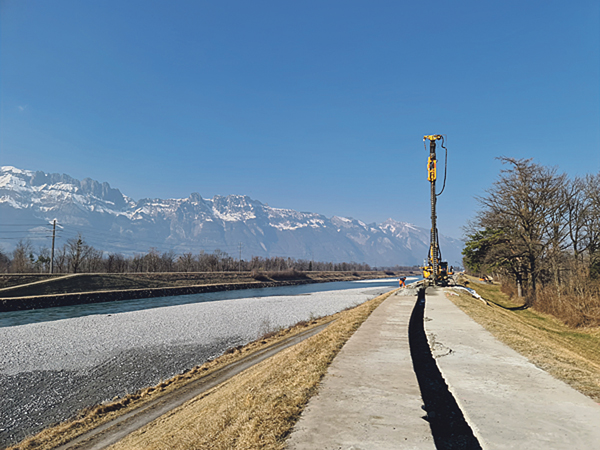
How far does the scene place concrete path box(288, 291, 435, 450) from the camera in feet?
15.4

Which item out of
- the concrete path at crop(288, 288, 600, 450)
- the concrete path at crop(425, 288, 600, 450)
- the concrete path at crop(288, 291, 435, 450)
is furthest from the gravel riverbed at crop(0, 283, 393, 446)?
the concrete path at crop(425, 288, 600, 450)

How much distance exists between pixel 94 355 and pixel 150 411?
10062 millimetres

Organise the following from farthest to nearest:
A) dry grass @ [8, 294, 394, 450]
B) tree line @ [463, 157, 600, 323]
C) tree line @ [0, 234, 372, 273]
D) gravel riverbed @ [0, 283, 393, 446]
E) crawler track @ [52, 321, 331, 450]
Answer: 1. tree line @ [0, 234, 372, 273]
2. tree line @ [463, 157, 600, 323]
3. gravel riverbed @ [0, 283, 393, 446]
4. dry grass @ [8, 294, 394, 450]
5. crawler track @ [52, 321, 331, 450]

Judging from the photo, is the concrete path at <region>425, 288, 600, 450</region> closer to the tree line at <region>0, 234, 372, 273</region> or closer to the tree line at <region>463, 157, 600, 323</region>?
the tree line at <region>463, 157, 600, 323</region>

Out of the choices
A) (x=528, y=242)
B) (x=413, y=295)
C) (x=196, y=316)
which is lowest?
(x=196, y=316)

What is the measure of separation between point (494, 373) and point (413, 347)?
424cm

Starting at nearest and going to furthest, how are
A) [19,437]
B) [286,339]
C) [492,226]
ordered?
[19,437] < [286,339] < [492,226]

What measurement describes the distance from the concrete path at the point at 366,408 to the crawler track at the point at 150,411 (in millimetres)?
5878

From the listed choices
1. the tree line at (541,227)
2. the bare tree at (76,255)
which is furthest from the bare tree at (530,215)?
the bare tree at (76,255)

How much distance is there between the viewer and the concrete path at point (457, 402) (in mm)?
4703

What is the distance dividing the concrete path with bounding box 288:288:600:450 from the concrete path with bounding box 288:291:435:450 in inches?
0.5

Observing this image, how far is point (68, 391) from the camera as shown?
1366cm

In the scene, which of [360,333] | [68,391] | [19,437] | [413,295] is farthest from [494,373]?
[413,295]

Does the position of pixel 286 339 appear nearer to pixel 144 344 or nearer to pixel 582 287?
pixel 144 344
